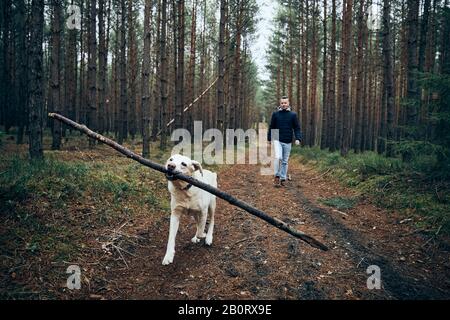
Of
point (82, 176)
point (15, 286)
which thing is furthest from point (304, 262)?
point (82, 176)

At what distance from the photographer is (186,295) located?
11.1 feet

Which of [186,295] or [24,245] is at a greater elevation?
[24,245]

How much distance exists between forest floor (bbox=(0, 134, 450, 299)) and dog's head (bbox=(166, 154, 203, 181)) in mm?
1278

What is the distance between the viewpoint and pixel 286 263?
4156 mm

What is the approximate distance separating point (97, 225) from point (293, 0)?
24.2m

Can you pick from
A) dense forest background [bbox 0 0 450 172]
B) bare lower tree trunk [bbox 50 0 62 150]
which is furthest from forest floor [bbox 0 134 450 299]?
bare lower tree trunk [bbox 50 0 62 150]

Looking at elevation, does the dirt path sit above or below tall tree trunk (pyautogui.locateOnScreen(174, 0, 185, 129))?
below

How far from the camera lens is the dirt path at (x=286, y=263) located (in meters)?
3.46

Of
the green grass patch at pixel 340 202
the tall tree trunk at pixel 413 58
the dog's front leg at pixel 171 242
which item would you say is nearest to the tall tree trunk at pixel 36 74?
the dog's front leg at pixel 171 242

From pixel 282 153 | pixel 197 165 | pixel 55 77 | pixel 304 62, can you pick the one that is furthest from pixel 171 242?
pixel 304 62

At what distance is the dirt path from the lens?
346cm

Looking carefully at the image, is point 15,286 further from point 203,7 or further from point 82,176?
point 203,7
